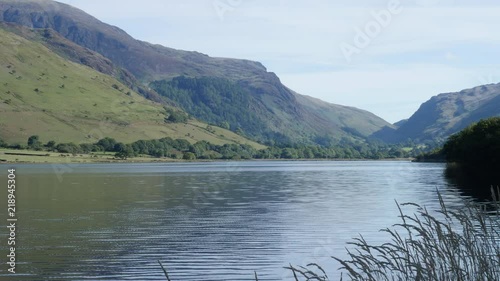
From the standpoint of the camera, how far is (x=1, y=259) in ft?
143

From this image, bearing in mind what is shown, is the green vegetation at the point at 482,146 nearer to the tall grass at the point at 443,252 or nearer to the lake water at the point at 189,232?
the lake water at the point at 189,232

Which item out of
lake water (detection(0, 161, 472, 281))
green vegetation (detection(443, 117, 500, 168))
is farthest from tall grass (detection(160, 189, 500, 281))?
green vegetation (detection(443, 117, 500, 168))

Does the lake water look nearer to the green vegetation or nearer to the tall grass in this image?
the tall grass

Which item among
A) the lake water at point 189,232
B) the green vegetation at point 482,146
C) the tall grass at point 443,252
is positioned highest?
the green vegetation at point 482,146

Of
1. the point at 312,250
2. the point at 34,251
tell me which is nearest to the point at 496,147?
the point at 312,250

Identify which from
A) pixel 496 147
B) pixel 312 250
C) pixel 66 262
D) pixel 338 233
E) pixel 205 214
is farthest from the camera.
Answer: pixel 496 147

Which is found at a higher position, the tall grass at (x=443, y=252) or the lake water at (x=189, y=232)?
the tall grass at (x=443, y=252)

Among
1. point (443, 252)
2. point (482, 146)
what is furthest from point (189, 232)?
point (482, 146)

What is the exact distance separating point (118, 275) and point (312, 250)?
13686 millimetres

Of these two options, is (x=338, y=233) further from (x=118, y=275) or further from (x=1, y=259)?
(x=1, y=259)

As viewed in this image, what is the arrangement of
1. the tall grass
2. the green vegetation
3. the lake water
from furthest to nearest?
the green vegetation
the lake water
the tall grass

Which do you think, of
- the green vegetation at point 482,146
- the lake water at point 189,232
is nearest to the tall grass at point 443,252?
the lake water at point 189,232

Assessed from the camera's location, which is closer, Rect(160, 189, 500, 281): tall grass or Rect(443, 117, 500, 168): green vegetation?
Rect(160, 189, 500, 281): tall grass

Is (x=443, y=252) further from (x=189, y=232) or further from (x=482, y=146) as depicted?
(x=482, y=146)
